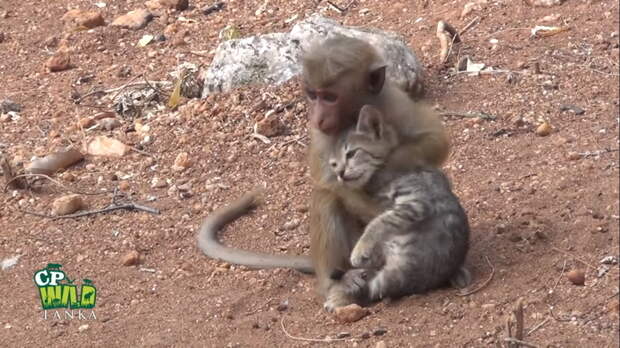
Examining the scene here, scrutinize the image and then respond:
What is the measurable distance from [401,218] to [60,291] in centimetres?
245

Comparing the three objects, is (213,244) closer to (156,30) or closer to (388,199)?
(388,199)

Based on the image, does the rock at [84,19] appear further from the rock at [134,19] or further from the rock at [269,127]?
the rock at [269,127]

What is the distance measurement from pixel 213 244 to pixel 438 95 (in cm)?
234

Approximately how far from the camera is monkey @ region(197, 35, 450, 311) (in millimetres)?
6316

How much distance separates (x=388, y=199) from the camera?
6348 millimetres

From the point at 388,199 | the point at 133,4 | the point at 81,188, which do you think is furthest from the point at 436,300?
the point at 133,4

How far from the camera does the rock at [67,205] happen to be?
861cm

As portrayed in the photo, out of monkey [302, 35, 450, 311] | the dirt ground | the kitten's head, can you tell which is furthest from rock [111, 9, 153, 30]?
the kitten's head

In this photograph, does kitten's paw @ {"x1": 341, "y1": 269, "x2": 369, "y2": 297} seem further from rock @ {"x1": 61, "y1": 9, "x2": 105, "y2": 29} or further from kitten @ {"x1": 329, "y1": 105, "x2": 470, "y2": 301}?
rock @ {"x1": 61, "y1": 9, "x2": 105, "y2": 29}

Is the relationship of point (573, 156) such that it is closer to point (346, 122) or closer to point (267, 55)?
point (346, 122)

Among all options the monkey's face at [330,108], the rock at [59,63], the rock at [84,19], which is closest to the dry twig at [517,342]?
the monkey's face at [330,108]

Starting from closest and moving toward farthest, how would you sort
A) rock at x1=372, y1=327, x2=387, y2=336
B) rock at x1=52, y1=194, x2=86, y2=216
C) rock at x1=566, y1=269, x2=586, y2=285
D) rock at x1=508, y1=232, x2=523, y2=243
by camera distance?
rock at x1=566, y1=269, x2=586, y2=285 < rock at x1=372, y1=327, x2=387, y2=336 < rock at x1=508, y1=232, x2=523, y2=243 < rock at x1=52, y1=194, x2=86, y2=216

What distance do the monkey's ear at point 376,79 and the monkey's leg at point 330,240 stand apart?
0.65 metres

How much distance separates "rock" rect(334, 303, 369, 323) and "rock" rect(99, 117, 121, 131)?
13.6 ft
